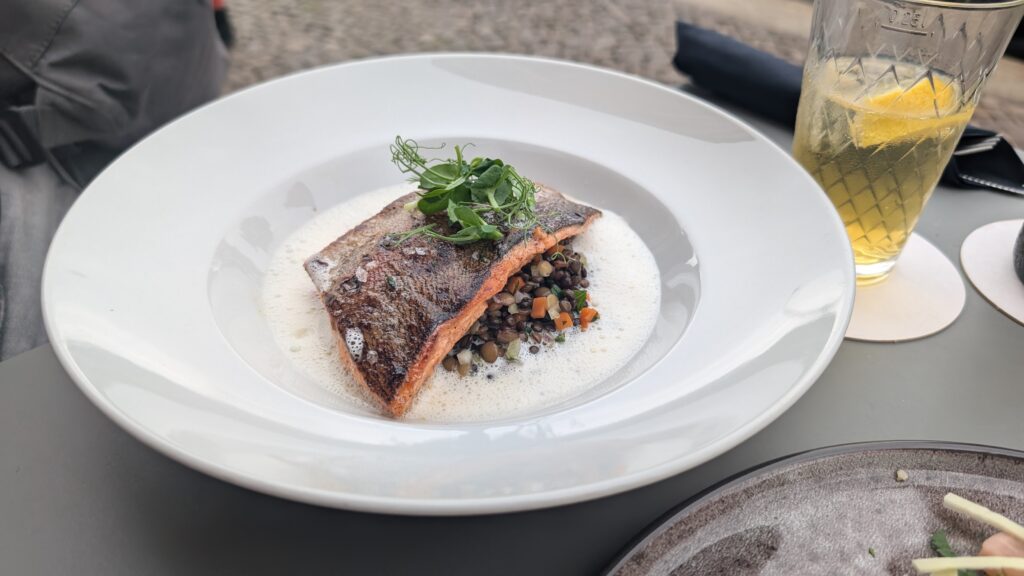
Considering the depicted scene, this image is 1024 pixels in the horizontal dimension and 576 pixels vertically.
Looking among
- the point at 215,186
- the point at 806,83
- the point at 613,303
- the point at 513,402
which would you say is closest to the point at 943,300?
the point at 806,83

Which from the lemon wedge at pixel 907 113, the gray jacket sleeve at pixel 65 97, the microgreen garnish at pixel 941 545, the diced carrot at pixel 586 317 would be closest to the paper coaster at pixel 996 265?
the lemon wedge at pixel 907 113

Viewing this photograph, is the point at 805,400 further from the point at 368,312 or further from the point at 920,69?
the point at 368,312

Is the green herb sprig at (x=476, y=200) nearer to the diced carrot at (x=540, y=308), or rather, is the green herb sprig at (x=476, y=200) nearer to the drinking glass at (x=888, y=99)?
the diced carrot at (x=540, y=308)

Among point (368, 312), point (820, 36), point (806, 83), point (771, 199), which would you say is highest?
point (820, 36)

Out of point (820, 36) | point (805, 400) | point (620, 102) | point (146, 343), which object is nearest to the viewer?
point (146, 343)

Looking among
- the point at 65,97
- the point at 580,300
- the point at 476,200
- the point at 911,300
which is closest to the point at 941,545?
the point at 911,300

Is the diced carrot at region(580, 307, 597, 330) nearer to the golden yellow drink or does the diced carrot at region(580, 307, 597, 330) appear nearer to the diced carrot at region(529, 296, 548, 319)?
the diced carrot at region(529, 296, 548, 319)

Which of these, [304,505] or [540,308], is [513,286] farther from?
[304,505]
